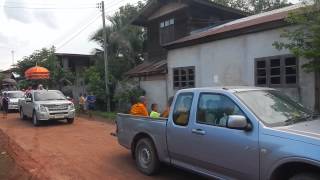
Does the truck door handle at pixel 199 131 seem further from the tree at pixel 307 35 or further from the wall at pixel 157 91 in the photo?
the wall at pixel 157 91

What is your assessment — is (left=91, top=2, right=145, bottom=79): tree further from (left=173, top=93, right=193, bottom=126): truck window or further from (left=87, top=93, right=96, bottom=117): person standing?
(left=173, top=93, right=193, bottom=126): truck window

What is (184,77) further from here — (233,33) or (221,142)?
(221,142)

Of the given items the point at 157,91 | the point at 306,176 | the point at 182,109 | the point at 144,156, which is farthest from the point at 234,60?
the point at 306,176

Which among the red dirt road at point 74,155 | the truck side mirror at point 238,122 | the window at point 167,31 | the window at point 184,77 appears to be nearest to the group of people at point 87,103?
the window at point 167,31

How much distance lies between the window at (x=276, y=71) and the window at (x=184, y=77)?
4504 mm

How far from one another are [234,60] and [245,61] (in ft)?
2.13

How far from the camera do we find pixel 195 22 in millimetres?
26547

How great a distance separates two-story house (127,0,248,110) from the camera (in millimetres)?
23812

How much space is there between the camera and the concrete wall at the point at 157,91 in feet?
75.4

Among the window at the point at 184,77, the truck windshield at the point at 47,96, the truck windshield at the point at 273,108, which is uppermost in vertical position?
the window at the point at 184,77

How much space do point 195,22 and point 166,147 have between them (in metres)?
19.3

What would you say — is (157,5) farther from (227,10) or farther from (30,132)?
(30,132)

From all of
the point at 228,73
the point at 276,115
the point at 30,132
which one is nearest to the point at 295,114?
the point at 276,115

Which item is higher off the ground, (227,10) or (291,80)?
(227,10)
